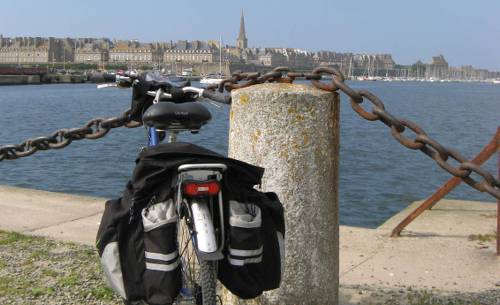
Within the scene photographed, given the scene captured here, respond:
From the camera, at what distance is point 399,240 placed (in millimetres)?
7059

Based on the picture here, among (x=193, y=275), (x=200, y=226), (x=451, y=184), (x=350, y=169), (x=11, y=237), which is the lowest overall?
(x=350, y=169)

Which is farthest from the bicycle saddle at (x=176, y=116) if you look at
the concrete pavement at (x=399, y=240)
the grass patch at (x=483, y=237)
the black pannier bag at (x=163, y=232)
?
the grass patch at (x=483, y=237)

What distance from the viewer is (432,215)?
8.44 metres

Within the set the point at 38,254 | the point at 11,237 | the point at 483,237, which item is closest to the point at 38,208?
the point at 11,237

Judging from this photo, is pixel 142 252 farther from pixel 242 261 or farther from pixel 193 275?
pixel 193 275

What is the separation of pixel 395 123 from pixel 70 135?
3.00 metres

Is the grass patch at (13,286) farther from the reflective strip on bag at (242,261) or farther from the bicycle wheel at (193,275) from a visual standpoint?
the reflective strip on bag at (242,261)

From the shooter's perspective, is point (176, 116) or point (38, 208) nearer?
point (176, 116)

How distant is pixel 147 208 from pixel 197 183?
24 centimetres

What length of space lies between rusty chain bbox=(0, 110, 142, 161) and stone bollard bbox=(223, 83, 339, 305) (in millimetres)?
1433

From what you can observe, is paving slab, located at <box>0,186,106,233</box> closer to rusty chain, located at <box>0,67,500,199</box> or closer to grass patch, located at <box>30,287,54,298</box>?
grass patch, located at <box>30,287,54,298</box>

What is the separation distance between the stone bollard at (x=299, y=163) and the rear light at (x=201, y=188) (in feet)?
3.52

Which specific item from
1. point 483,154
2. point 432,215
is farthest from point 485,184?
point 432,215

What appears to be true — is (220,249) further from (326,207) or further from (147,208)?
(326,207)
